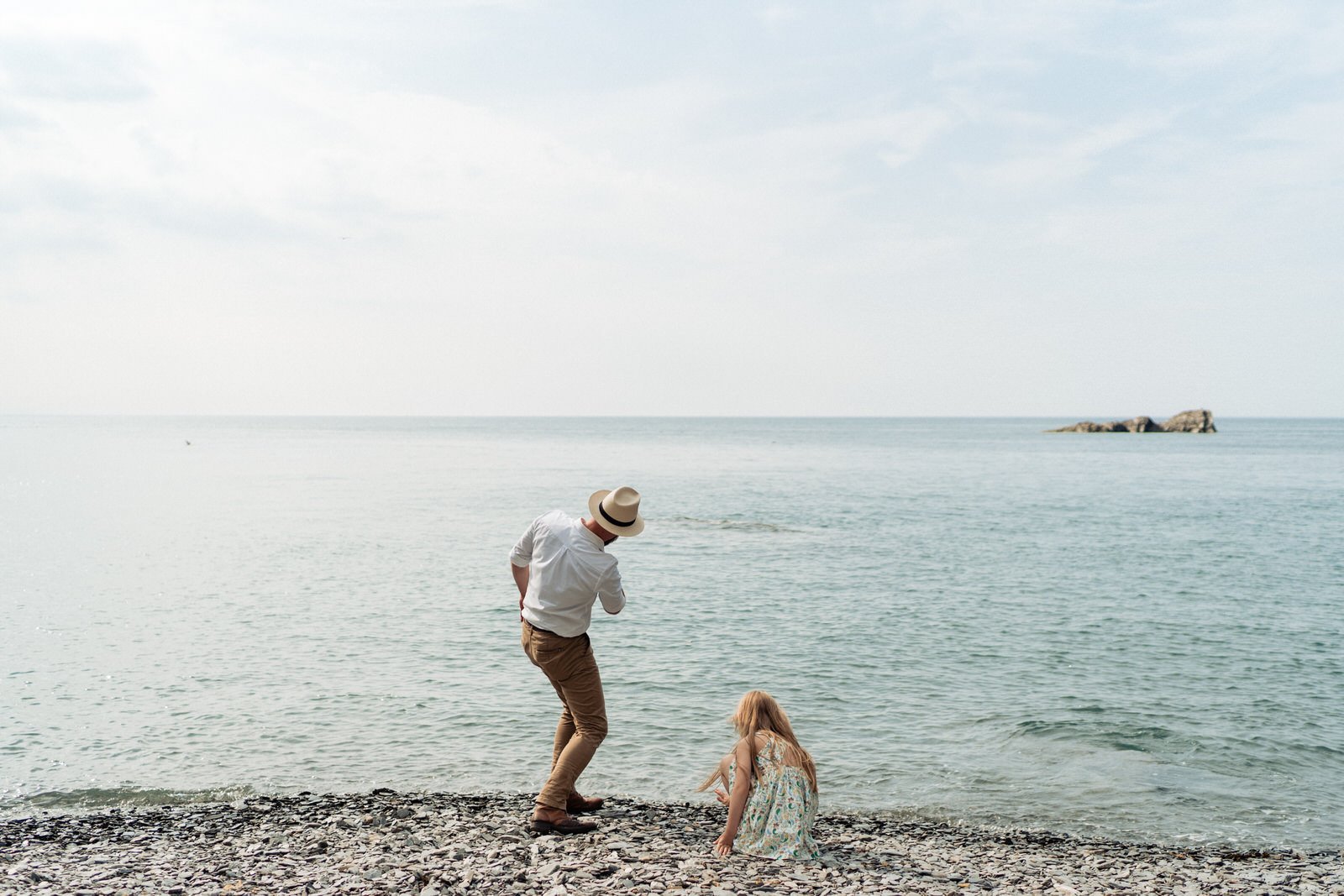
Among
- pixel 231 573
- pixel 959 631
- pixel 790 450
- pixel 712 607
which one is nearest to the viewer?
pixel 959 631

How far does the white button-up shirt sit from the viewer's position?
294 inches

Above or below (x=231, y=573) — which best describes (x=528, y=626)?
above

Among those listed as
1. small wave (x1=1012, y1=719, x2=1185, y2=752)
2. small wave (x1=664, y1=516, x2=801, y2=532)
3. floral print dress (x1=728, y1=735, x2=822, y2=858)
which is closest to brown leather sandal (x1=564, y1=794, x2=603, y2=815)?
floral print dress (x1=728, y1=735, x2=822, y2=858)

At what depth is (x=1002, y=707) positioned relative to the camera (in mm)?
13641

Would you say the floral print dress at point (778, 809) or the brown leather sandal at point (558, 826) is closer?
the floral print dress at point (778, 809)

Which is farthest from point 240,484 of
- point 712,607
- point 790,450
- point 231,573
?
point 790,450

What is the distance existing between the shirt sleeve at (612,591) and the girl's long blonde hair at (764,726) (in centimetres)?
124

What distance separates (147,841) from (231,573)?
18.5m

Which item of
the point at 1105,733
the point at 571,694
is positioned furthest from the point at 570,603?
the point at 1105,733

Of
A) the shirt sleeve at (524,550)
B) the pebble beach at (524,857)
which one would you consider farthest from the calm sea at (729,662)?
the shirt sleeve at (524,550)

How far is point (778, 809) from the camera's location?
7.43 meters

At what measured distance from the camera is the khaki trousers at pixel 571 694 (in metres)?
7.70

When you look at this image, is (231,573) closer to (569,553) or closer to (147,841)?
(147,841)

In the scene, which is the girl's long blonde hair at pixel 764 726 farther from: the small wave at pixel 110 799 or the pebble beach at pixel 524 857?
the small wave at pixel 110 799
